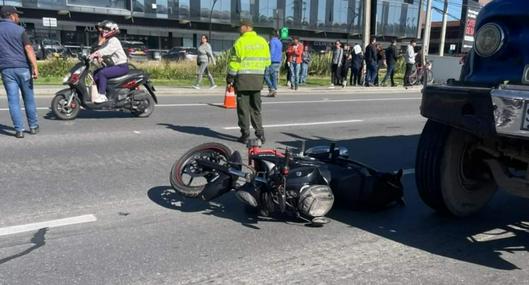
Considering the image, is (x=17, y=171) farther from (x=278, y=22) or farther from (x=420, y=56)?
(x=420, y=56)

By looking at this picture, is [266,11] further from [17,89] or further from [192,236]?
[192,236]

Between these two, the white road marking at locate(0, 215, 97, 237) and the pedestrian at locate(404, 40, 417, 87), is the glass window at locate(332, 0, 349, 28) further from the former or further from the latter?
the white road marking at locate(0, 215, 97, 237)

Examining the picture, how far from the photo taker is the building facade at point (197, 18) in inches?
1745

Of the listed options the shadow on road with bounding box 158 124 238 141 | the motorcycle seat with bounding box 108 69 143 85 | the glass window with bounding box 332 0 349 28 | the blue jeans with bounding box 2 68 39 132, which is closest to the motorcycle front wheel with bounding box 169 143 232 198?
the shadow on road with bounding box 158 124 238 141

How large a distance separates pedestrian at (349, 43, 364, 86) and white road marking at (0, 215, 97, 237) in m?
17.7

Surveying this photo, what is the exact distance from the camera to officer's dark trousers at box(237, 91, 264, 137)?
25.2 feet

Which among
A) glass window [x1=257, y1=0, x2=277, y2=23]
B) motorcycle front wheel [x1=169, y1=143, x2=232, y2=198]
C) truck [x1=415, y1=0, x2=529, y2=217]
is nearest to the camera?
truck [x1=415, y1=0, x2=529, y2=217]

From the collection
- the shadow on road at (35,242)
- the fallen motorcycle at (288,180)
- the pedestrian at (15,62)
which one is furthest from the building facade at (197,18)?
the shadow on road at (35,242)

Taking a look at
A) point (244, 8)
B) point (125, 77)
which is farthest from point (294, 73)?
point (244, 8)

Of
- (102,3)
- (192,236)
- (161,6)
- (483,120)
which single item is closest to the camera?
(483,120)

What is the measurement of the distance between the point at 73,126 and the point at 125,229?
5272 mm

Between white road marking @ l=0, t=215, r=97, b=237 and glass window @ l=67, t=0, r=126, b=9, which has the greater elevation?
glass window @ l=67, t=0, r=126, b=9

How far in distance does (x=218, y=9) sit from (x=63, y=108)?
43.4 m

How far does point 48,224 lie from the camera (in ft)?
13.9
